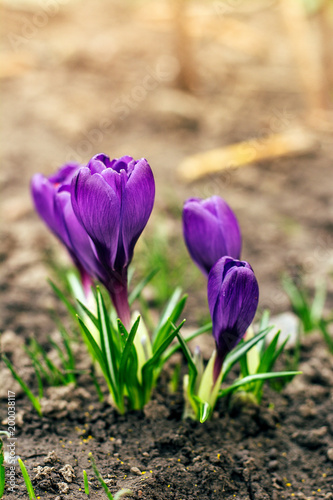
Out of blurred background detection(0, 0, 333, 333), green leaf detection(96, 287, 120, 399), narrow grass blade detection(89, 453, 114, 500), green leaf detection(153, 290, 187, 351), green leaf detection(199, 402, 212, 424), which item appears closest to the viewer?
narrow grass blade detection(89, 453, 114, 500)

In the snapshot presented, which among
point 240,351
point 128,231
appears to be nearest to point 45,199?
point 128,231

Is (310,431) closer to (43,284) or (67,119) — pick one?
(43,284)

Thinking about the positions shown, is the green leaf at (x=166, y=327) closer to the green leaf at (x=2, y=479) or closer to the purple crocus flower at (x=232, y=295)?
the purple crocus flower at (x=232, y=295)

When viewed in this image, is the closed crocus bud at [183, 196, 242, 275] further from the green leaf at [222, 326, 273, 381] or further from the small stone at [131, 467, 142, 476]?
the small stone at [131, 467, 142, 476]

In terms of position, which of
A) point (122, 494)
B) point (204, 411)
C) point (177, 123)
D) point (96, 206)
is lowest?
point (122, 494)

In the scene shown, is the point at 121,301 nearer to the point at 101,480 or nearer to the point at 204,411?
the point at 204,411

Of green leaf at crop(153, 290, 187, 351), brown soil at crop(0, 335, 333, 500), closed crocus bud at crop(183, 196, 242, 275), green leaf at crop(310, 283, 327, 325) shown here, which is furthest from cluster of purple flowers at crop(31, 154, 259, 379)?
green leaf at crop(310, 283, 327, 325)

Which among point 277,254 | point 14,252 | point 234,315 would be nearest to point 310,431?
point 234,315
